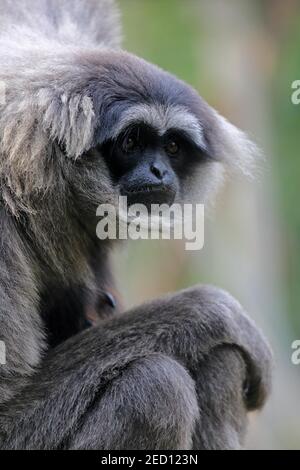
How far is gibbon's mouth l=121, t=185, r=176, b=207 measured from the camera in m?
6.64

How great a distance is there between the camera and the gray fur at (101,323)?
6.08m

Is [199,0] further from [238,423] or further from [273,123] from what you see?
[238,423]

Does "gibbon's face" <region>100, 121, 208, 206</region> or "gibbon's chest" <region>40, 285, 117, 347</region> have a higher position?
"gibbon's face" <region>100, 121, 208, 206</region>

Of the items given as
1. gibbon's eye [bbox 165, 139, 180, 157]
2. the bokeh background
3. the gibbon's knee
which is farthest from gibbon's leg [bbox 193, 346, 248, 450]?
the bokeh background

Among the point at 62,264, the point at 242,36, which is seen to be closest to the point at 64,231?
the point at 62,264

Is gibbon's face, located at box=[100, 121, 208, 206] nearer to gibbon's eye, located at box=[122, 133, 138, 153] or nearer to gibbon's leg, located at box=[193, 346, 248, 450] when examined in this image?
gibbon's eye, located at box=[122, 133, 138, 153]

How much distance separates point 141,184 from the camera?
6598 mm

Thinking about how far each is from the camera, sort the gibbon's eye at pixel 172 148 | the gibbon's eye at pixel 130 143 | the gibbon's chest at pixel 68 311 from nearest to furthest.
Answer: the gibbon's eye at pixel 130 143 → the gibbon's eye at pixel 172 148 → the gibbon's chest at pixel 68 311

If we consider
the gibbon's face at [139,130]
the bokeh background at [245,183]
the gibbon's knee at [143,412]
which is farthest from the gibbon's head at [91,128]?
the bokeh background at [245,183]

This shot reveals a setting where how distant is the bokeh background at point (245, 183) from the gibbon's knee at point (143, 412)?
332 inches

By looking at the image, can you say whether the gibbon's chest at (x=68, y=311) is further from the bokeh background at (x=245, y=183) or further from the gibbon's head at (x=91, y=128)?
the bokeh background at (x=245, y=183)

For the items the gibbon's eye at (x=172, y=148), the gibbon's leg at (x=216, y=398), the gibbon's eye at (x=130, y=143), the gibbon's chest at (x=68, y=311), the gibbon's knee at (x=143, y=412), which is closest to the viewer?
the gibbon's knee at (x=143, y=412)

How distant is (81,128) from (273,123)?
39.2 feet

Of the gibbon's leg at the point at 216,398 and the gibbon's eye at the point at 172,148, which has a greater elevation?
the gibbon's eye at the point at 172,148
